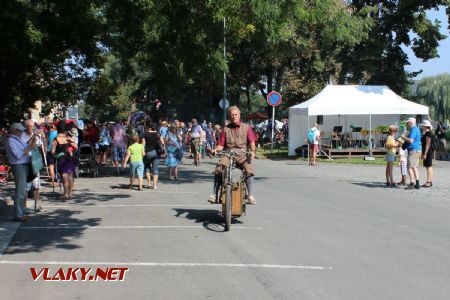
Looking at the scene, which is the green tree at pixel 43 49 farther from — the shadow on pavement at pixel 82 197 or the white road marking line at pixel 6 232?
the white road marking line at pixel 6 232

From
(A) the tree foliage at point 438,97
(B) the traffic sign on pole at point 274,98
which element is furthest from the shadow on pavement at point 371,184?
(A) the tree foliage at point 438,97

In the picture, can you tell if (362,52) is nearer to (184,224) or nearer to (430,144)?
(430,144)

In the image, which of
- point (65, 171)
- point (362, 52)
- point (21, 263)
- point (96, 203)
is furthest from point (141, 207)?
point (362, 52)

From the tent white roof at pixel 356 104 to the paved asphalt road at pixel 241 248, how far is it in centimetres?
1356

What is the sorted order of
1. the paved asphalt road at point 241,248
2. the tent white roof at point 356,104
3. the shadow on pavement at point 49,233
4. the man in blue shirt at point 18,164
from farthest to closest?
the tent white roof at point 356,104
the man in blue shirt at point 18,164
the shadow on pavement at point 49,233
the paved asphalt road at point 241,248

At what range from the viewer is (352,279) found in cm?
619

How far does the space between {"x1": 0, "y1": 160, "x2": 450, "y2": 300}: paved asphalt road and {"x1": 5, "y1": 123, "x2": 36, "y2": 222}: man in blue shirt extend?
0.35 metres

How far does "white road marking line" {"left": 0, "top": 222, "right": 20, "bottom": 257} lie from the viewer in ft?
25.5

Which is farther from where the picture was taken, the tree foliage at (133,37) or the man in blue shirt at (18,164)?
the tree foliage at (133,37)

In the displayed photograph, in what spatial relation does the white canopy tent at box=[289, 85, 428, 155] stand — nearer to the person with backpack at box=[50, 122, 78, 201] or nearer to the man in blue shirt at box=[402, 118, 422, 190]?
the man in blue shirt at box=[402, 118, 422, 190]

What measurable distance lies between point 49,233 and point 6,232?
24.9 inches

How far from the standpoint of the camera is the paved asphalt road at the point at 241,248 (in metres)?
5.80

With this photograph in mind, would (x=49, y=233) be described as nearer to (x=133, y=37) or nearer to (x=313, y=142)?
(x=133, y=37)

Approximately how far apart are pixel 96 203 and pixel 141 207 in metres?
1.18
